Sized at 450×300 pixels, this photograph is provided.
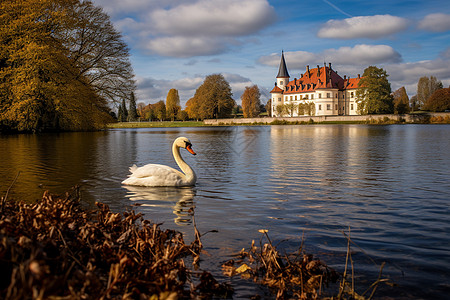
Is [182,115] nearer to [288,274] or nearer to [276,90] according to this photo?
[276,90]

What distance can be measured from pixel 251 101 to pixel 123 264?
13487cm

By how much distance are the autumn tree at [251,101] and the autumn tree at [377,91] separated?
45.8 m

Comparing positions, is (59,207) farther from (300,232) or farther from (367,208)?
(367,208)

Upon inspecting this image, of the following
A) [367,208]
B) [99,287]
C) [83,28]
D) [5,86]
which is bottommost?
[367,208]

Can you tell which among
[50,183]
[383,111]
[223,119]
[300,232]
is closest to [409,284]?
[300,232]

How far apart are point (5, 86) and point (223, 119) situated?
245 ft

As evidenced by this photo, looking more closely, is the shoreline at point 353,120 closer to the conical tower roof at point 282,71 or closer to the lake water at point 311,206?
the conical tower roof at point 282,71

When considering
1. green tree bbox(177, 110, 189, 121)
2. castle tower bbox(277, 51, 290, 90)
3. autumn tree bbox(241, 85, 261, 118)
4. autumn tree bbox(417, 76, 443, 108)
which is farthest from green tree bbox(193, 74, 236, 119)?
autumn tree bbox(417, 76, 443, 108)

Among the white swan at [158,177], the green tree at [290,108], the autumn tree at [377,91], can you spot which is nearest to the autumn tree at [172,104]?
the green tree at [290,108]

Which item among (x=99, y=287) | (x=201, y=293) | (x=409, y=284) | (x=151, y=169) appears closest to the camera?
(x=99, y=287)

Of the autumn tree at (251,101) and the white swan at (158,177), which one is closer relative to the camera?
the white swan at (158,177)

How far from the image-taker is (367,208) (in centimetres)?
864

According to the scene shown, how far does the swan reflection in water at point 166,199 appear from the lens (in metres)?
7.96

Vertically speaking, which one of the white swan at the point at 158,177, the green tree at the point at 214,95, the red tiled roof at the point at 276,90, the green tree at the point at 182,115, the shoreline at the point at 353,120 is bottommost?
the white swan at the point at 158,177
